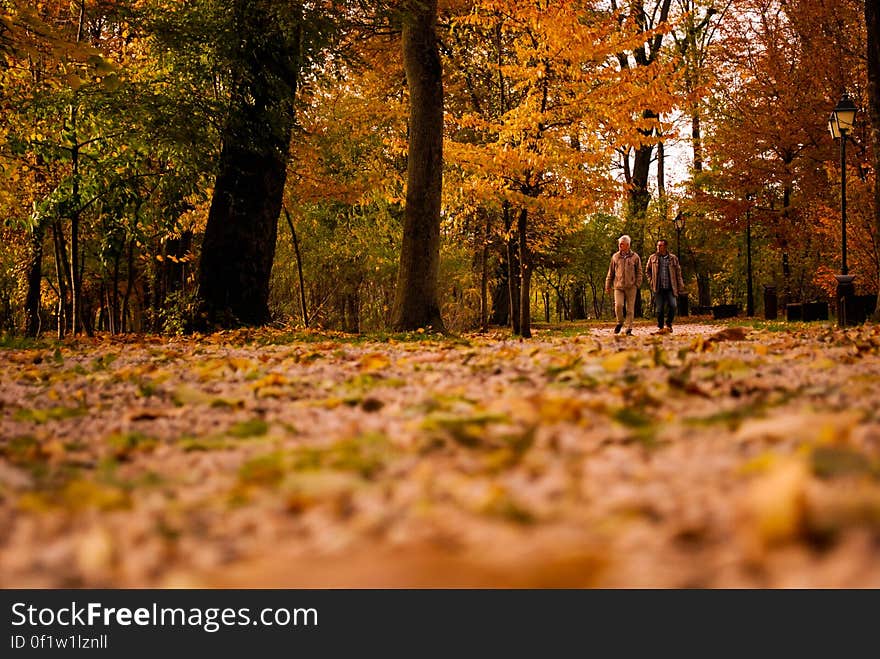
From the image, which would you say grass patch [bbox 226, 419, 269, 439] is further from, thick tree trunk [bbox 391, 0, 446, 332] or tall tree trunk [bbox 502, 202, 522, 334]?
tall tree trunk [bbox 502, 202, 522, 334]

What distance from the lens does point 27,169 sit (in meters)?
13.9

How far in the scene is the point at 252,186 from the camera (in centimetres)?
1149

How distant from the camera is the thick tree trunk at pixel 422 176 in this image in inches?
466

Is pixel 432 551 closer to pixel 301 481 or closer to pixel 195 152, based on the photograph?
pixel 301 481

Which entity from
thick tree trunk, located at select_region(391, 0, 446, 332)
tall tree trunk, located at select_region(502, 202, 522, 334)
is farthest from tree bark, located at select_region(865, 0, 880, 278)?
tall tree trunk, located at select_region(502, 202, 522, 334)

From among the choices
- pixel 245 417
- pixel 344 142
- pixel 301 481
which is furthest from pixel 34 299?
pixel 301 481

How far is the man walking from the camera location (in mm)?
13758

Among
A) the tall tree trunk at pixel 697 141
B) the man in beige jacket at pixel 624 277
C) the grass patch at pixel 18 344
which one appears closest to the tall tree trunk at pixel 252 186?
the grass patch at pixel 18 344

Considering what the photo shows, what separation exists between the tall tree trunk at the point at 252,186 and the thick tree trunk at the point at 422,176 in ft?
6.59

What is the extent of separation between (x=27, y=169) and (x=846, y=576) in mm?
15906

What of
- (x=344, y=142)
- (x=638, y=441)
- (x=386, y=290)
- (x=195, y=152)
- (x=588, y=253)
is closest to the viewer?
(x=638, y=441)

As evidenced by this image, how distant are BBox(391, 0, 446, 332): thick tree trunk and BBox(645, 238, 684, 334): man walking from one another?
461 cm

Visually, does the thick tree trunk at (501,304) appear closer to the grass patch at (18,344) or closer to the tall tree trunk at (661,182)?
the tall tree trunk at (661,182)

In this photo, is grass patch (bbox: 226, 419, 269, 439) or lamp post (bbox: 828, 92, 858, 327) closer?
grass patch (bbox: 226, 419, 269, 439)
